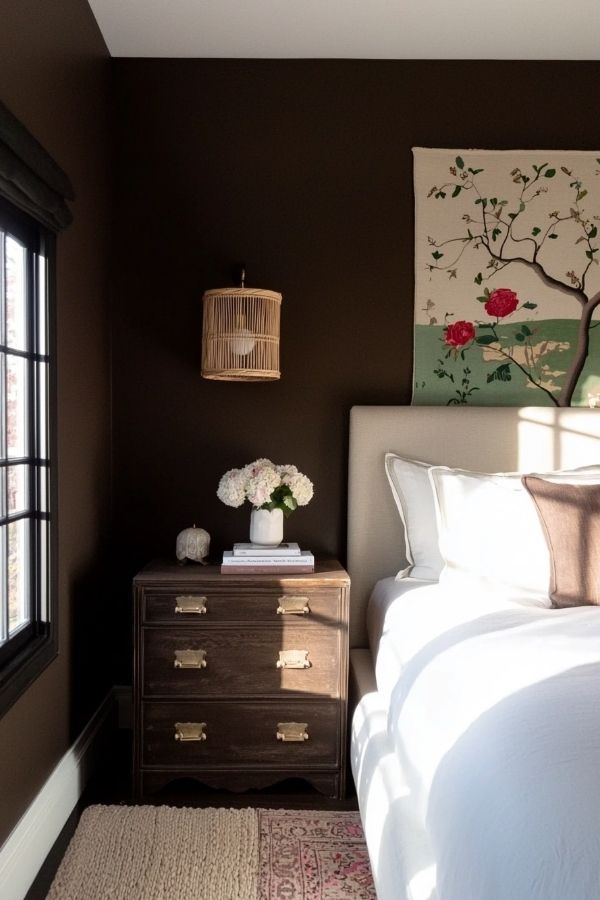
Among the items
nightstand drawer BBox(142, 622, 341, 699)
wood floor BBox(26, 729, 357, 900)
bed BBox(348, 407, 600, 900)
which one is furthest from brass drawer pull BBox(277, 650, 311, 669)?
wood floor BBox(26, 729, 357, 900)

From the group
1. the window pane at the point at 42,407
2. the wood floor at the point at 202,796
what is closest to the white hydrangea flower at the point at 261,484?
the window pane at the point at 42,407

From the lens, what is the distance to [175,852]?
2404 mm

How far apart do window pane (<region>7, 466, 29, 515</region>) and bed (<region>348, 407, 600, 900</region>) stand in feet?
3.87

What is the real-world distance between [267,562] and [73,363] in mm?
955

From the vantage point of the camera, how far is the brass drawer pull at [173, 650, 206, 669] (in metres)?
2.80

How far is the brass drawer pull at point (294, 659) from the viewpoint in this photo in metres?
2.82

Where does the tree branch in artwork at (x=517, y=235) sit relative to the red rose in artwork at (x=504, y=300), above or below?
above

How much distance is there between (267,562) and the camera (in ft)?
9.55

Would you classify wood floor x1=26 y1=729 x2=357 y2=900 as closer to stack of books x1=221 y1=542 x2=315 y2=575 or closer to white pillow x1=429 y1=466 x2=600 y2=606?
stack of books x1=221 y1=542 x2=315 y2=575

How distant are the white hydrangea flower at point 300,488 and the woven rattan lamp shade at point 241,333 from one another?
0.40 metres

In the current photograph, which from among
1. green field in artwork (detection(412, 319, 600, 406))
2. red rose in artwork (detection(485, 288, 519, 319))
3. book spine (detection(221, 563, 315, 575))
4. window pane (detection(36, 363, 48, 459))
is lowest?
book spine (detection(221, 563, 315, 575))

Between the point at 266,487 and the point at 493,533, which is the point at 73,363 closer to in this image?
the point at 266,487

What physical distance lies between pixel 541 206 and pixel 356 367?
38.7 inches

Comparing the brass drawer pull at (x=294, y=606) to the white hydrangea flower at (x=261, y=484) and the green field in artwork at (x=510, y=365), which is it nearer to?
the white hydrangea flower at (x=261, y=484)
